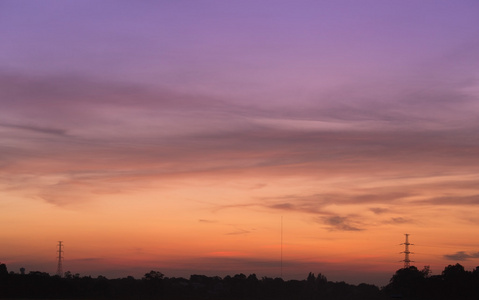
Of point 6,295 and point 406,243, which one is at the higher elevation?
point 406,243

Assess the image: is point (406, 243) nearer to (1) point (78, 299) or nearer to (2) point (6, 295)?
(1) point (78, 299)

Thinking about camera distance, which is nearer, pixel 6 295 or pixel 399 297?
pixel 399 297

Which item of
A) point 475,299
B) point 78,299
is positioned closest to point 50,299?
point 78,299

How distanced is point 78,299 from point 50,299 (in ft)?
33.0

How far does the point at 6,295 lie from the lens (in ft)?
637

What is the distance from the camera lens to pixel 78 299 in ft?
627

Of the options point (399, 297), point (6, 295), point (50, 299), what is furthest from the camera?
point (6, 295)

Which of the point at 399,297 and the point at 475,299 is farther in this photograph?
the point at 475,299

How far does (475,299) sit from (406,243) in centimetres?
2999

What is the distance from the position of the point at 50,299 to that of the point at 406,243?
9058 cm

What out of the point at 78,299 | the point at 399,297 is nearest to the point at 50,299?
the point at 78,299

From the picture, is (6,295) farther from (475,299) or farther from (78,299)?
(475,299)

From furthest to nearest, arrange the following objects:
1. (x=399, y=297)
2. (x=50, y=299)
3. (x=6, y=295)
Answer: (x=6, y=295)
(x=50, y=299)
(x=399, y=297)

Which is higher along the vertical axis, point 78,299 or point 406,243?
point 406,243
